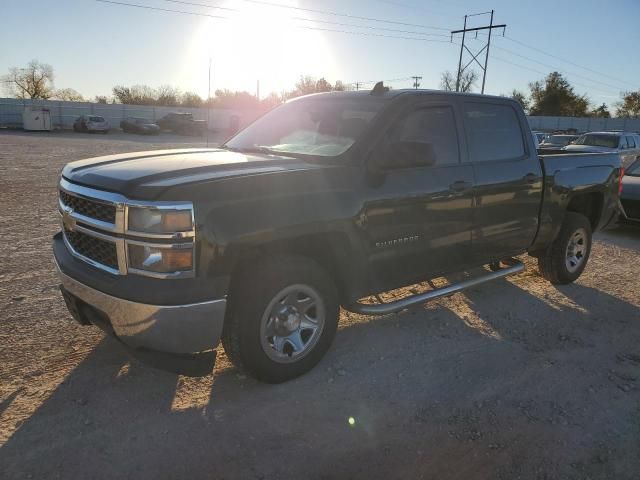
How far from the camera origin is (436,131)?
4.08 meters

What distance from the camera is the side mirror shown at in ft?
11.2

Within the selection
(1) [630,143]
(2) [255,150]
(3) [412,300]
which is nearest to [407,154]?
(3) [412,300]

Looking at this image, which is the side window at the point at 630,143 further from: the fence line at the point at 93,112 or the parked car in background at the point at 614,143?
the fence line at the point at 93,112

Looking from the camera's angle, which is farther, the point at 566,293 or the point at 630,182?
the point at 630,182

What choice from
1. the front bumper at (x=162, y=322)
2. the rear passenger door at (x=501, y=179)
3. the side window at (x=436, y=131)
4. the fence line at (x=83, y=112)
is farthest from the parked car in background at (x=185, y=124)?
the front bumper at (x=162, y=322)

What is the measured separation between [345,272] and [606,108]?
4130 inches

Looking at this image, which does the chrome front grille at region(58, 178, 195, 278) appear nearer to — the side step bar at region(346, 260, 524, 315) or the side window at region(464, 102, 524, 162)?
the side step bar at region(346, 260, 524, 315)

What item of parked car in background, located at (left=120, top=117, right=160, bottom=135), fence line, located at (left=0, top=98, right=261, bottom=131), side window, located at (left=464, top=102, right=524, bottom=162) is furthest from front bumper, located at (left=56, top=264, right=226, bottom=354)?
parked car in background, located at (left=120, top=117, right=160, bottom=135)

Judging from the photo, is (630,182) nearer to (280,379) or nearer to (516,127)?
(516,127)

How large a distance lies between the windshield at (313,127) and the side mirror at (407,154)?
325 mm

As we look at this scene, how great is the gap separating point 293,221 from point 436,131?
1692 mm

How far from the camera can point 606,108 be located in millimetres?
91125

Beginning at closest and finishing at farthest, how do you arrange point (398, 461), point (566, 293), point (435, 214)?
point (398, 461) → point (435, 214) → point (566, 293)

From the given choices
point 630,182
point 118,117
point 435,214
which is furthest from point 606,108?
point 435,214
